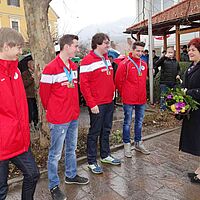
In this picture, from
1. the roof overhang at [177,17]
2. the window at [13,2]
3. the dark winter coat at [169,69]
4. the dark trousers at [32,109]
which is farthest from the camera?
the window at [13,2]

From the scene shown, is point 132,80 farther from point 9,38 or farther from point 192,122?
point 9,38

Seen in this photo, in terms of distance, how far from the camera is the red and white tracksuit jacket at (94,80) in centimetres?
386

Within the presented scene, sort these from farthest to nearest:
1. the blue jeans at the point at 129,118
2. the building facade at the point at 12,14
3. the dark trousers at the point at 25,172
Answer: the building facade at the point at 12,14 < the blue jeans at the point at 129,118 < the dark trousers at the point at 25,172

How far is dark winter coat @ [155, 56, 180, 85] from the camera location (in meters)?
8.12

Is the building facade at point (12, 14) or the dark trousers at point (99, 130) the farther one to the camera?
the building facade at point (12, 14)

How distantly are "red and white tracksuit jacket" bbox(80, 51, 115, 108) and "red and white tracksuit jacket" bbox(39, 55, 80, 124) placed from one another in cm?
48

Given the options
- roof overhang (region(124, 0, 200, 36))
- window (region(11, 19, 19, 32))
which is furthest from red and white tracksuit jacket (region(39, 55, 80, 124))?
window (region(11, 19, 19, 32))

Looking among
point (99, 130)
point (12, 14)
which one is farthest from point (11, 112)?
point (12, 14)

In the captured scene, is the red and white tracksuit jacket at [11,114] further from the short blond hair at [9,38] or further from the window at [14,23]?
the window at [14,23]

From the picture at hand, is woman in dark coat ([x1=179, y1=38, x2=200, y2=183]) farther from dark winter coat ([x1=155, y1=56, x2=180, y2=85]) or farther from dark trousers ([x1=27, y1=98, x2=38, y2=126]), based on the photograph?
dark winter coat ([x1=155, y1=56, x2=180, y2=85])

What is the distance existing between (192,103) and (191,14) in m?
8.47

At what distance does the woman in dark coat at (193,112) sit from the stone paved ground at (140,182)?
0.39 m

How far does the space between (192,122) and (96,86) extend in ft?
4.59

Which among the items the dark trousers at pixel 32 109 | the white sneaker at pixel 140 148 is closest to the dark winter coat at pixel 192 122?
the white sneaker at pixel 140 148
